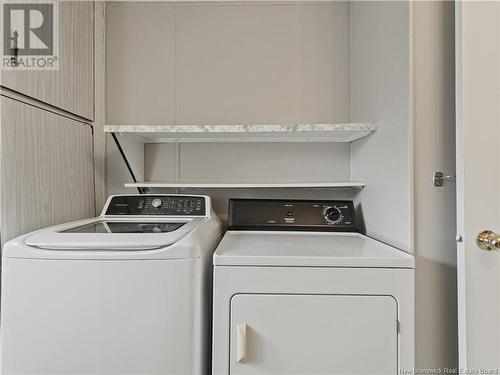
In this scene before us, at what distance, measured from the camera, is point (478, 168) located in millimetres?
1079

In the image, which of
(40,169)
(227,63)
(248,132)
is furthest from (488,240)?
(40,169)

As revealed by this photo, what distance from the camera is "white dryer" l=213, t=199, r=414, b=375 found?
1.08 m

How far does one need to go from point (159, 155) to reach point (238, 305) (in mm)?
1281

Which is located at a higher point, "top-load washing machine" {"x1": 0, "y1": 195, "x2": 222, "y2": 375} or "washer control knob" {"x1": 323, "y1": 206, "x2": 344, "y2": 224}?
"washer control knob" {"x1": 323, "y1": 206, "x2": 344, "y2": 224}

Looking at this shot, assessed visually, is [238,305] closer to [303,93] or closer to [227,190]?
[227,190]

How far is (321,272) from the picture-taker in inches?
42.8

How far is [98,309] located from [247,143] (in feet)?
4.36

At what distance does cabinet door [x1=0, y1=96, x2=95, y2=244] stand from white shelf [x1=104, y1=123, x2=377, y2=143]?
0.94 feet

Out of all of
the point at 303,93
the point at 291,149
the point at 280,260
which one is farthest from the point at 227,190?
the point at 280,260

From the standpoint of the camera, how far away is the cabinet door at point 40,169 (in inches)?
49.2

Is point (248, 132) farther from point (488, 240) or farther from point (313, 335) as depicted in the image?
point (488, 240)

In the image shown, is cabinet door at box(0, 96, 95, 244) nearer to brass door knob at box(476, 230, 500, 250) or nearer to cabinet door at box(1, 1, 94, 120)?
cabinet door at box(1, 1, 94, 120)

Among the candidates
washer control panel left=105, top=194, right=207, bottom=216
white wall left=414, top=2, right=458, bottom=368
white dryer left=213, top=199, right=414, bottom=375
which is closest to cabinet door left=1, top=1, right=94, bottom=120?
washer control panel left=105, top=194, right=207, bottom=216

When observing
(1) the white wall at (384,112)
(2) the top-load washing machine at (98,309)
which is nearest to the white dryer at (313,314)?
(2) the top-load washing machine at (98,309)
